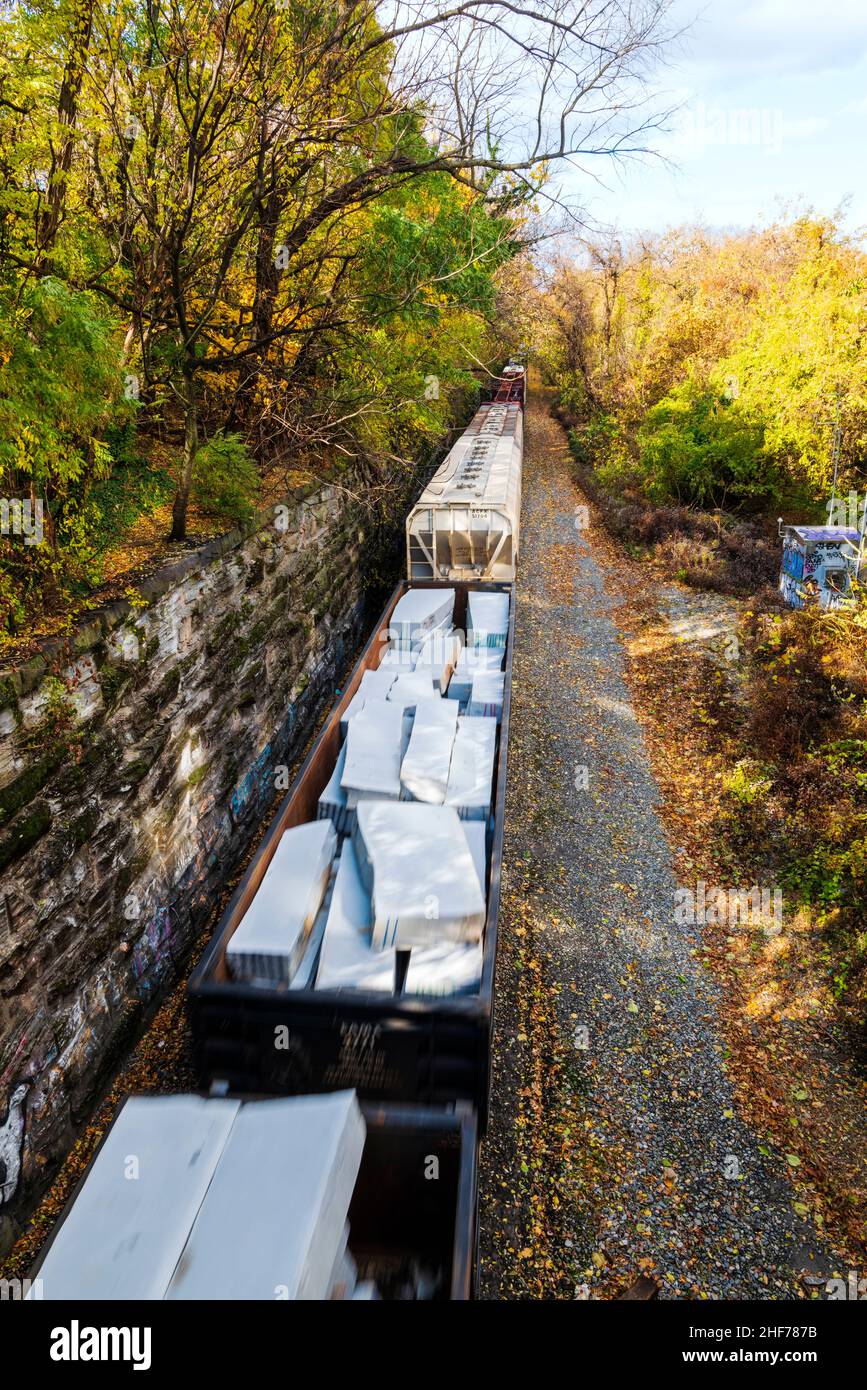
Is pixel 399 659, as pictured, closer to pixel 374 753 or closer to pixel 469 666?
pixel 469 666

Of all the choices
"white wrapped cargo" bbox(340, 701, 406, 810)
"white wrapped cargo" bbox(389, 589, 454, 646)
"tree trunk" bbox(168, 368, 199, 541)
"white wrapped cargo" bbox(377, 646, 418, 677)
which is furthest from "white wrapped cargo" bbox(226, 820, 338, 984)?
"white wrapped cargo" bbox(389, 589, 454, 646)

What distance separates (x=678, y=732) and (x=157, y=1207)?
8666mm

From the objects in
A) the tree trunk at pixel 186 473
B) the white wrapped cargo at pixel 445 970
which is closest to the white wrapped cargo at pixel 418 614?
the tree trunk at pixel 186 473

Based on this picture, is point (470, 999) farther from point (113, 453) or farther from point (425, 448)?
point (425, 448)

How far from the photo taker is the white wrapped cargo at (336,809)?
6250mm

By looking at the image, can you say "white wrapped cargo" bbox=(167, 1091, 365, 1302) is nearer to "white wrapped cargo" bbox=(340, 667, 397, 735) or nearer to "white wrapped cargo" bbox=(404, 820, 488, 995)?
"white wrapped cargo" bbox=(404, 820, 488, 995)

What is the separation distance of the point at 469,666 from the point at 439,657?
1.27 ft

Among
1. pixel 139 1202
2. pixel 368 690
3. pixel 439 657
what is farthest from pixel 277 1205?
pixel 439 657

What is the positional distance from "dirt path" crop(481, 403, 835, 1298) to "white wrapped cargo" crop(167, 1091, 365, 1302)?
1.71m

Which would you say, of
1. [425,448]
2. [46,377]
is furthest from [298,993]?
[425,448]

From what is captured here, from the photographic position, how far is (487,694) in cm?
807

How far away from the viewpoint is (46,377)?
4500 mm

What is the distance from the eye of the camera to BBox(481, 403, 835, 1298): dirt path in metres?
4.56

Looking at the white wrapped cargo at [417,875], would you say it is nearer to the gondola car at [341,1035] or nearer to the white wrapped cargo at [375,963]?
→ the white wrapped cargo at [375,963]
